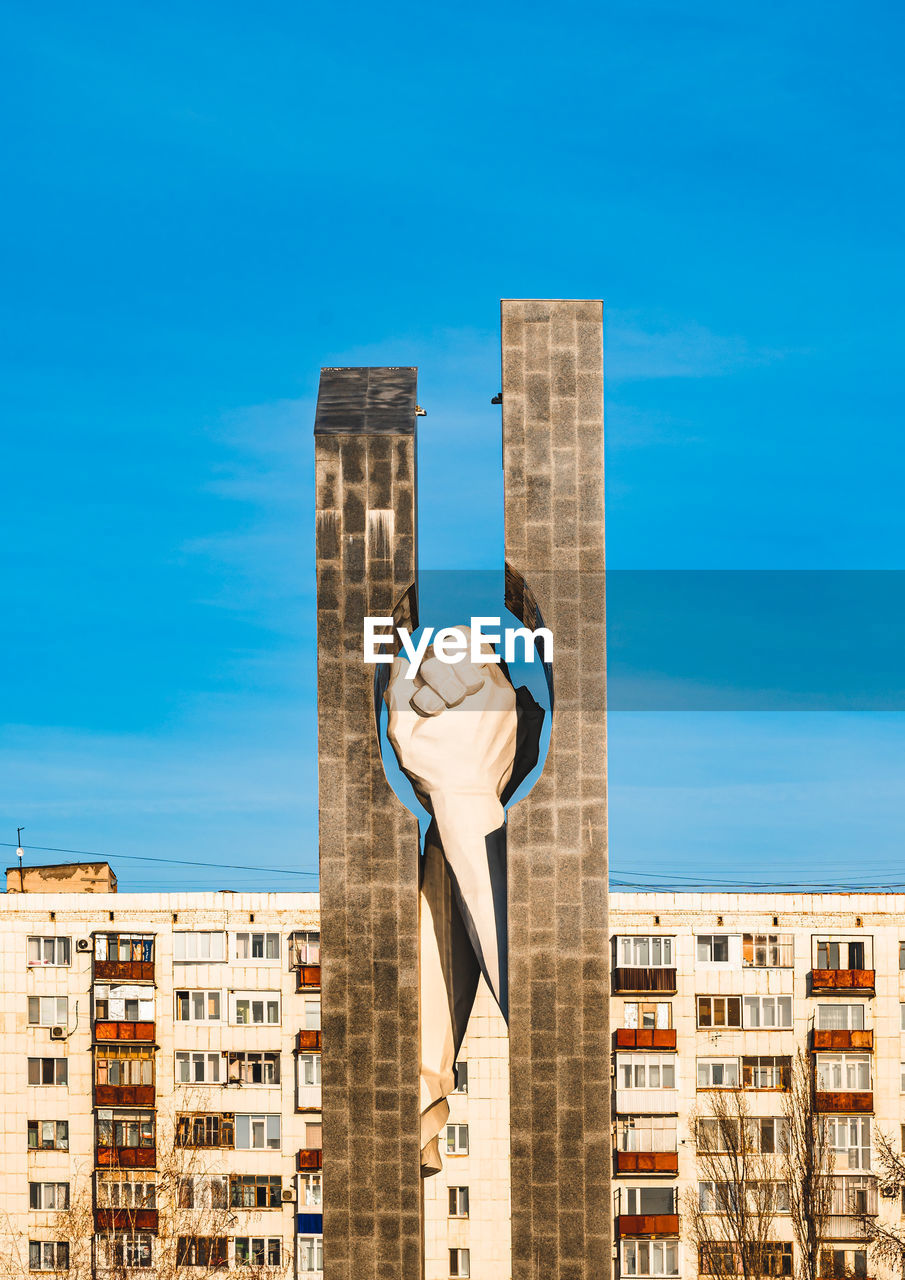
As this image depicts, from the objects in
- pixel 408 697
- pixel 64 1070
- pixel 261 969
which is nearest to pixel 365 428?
pixel 408 697

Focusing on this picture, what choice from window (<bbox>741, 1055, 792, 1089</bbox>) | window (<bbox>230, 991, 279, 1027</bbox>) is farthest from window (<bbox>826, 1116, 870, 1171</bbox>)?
window (<bbox>230, 991, 279, 1027</bbox>)

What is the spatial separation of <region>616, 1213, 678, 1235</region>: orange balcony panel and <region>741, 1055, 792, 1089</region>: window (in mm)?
2377

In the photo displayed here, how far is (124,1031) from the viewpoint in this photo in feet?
88.9

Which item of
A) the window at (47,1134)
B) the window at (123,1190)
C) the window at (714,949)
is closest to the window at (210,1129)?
the window at (123,1190)

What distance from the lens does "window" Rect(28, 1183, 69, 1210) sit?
88.5ft

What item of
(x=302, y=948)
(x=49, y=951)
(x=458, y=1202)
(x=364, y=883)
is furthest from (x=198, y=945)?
(x=364, y=883)

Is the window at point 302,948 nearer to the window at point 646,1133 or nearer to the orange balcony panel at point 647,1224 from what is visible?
the window at point 646,1133

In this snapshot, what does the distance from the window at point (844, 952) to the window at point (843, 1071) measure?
4.55 feet

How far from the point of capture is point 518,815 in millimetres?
11219

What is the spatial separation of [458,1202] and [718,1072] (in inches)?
179

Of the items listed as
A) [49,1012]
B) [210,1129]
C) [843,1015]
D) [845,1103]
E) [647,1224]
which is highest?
[49,1012]

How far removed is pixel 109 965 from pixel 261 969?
2494 mm

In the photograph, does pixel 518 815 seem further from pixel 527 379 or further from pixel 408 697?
pixel 527 379

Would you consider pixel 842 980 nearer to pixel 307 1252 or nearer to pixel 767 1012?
pixel 767 1012
